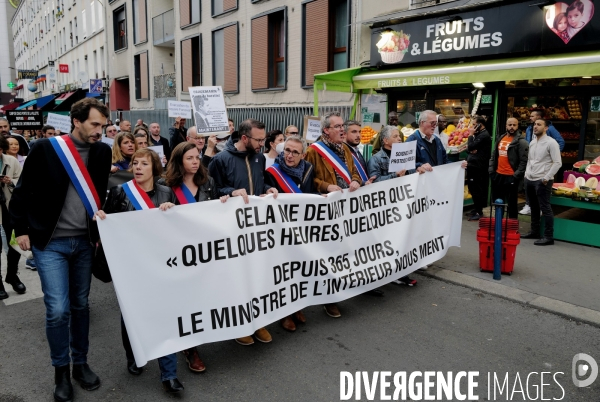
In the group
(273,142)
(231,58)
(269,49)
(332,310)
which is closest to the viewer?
(332,310)

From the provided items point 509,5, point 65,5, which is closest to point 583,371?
point 509,5

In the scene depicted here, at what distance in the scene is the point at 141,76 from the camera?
24109mm

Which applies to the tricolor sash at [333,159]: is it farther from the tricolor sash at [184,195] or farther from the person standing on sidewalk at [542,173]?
the person standing on sidewalk at [542,173]

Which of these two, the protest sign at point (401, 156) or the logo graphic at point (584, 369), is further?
the protest sign at point (401, 156)

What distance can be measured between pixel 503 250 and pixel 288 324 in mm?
3030

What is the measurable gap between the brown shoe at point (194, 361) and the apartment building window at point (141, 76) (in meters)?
21.8

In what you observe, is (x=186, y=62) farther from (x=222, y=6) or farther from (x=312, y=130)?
(x=312, y=130)

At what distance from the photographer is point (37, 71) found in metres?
49.9

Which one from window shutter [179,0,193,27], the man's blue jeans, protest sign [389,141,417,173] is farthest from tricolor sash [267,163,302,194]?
window shutter [179,0,193,27]

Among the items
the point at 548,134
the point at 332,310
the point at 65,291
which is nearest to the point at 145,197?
the point at 65,291

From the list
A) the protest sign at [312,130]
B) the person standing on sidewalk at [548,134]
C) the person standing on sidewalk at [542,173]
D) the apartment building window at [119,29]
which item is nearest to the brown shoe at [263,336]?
the person standing on sidewalk at [542,173]

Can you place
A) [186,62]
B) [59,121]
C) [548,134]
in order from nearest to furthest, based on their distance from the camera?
[59,121] < [548,134] < [186,62]

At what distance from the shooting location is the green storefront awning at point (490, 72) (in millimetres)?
7562

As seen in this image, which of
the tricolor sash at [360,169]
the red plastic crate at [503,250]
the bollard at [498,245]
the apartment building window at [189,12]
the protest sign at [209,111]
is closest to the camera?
the tricolor sash at [360,169]
